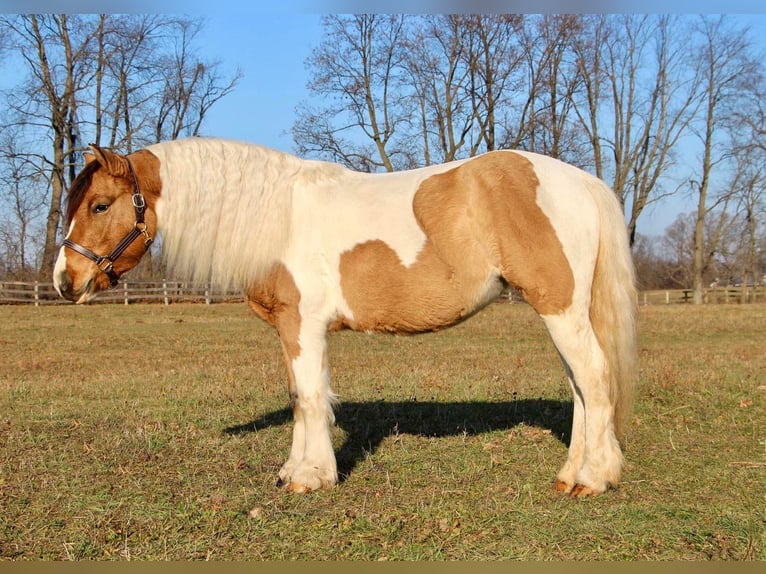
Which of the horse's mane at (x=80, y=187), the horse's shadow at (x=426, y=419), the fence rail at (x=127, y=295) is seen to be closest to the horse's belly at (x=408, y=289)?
the horse's shadow at (x=426, y=419)

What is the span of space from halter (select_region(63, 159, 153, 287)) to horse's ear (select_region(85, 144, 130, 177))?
0.05 meters

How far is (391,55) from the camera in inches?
1091

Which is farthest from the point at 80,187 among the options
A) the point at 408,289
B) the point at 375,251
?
the point at 408,289

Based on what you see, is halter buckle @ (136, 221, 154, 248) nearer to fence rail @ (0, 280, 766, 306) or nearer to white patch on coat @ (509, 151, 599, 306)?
white patch on coat @ (509, 151, 599, 306)

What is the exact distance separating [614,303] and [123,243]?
3308 millimetres

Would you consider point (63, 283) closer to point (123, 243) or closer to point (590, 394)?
point (123, 243)

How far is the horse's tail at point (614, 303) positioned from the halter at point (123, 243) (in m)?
3.02

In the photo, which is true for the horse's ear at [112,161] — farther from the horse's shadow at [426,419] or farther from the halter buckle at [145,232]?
the horse's shadow at [426,419]

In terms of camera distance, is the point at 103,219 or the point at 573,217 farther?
the point at 103,219

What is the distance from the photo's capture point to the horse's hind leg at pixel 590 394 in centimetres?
428

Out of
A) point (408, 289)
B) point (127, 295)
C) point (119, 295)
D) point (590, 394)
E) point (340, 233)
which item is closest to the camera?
point (590, 394)

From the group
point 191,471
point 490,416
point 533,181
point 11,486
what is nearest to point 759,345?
point 490,416

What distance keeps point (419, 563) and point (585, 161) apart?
2921cm

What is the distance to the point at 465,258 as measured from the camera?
4.34 m
